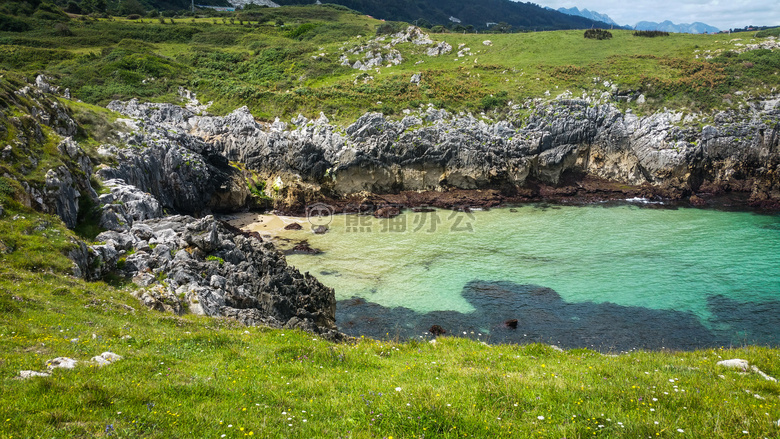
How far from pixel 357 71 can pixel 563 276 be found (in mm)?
58845

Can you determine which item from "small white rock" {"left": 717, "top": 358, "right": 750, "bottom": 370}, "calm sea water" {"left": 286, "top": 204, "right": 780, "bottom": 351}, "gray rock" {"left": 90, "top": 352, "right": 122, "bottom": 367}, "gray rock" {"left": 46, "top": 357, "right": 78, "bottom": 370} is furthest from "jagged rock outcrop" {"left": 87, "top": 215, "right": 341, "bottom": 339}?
"small white rock" {"left": 717, "top": 358, "right": 750, "bottom": 370}

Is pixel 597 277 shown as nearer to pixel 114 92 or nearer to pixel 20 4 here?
pixel 114 92

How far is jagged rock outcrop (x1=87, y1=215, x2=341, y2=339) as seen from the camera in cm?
1758

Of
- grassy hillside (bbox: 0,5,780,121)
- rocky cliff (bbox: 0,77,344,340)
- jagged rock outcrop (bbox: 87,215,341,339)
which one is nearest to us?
jagged rock outcrop (bbox: 87,215,341,339)

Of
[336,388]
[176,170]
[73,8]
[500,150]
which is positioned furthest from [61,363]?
[73,8]

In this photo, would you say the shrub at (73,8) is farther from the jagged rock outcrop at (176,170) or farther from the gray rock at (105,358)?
the gray rock at (105,358)

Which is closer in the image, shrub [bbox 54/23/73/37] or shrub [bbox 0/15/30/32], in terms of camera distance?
shrub [bbox 0/15/30/32]

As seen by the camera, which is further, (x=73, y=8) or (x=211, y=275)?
(x=73, y=8)

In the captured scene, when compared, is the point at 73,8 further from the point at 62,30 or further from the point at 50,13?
the point at 62,30

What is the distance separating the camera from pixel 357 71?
250ft

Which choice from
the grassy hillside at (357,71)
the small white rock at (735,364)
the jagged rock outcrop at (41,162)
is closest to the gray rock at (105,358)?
the small white rock at (735,364)

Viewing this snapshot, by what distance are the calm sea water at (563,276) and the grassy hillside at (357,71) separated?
23592 mm

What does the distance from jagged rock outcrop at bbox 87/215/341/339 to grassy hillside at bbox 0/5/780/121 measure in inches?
1446

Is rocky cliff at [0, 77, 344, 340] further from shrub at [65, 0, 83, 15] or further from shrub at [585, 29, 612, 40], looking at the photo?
shrub at [585, 29, 612, 40]
